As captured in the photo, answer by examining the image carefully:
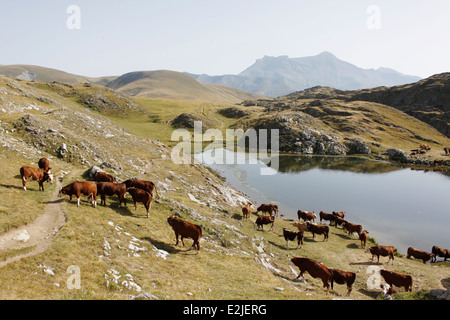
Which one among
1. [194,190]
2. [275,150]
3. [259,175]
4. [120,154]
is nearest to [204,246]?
[194,190]

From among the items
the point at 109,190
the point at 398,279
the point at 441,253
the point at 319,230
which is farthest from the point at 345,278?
the point at 441,253

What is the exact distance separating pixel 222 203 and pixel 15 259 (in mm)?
25135

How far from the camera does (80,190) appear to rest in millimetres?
18719

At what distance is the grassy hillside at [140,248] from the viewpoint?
11.5 m

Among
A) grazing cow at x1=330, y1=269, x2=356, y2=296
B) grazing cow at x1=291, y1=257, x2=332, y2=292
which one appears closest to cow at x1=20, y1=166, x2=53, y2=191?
grazing cow at x1=291, y1=257, x2=332, y2=292

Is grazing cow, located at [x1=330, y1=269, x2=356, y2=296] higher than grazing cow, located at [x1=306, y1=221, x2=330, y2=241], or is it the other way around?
grazing cow, located at [x1=330, y1=269, x2=356, y2=296]

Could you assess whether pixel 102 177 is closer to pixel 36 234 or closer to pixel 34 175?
pixel 34 175

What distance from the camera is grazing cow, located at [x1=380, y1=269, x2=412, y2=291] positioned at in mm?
19605

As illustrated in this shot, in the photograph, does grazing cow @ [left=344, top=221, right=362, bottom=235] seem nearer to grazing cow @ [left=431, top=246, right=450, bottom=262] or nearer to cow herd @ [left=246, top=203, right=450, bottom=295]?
cow herd @ [left=246, top=203, right=450, bottom=295]

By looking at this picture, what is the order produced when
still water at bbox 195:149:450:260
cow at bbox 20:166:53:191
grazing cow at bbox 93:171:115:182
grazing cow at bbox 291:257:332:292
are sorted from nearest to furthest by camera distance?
grazing cow at bbox 291:257:332:292
cow at bbox 20:166:53:191
grazing cow at bbox 93:171:115:182
still water at bbox 195:149:450:260

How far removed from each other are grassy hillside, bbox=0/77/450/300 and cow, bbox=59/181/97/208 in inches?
24.7

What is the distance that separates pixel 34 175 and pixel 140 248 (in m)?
11.9

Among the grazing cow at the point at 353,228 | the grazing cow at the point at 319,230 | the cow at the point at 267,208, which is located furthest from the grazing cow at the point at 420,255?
the cow at the point at 267,208

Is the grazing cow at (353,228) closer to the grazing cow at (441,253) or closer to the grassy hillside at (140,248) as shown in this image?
the grassy hillside at (140,248)
